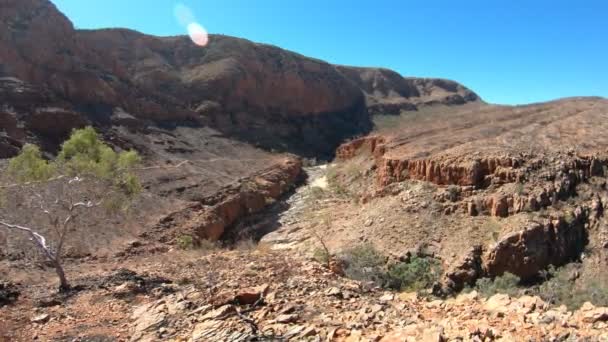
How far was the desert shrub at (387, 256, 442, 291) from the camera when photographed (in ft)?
44.8

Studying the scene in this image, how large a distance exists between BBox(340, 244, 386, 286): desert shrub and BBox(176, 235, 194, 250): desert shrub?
21.1ft

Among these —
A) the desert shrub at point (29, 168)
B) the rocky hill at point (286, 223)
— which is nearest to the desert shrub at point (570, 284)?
the rocky hill at point (286, 223)

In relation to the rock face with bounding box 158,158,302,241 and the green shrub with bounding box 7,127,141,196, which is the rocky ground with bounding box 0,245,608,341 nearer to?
the green shrub with bounding box 7,127,141,196

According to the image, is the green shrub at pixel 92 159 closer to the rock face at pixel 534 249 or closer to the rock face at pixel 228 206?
the rock face at pixel 228 206

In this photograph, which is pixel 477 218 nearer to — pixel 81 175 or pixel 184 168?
pixel 81 175

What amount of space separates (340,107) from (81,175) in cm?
5885

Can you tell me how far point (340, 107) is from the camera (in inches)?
2719

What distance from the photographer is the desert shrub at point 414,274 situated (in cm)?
1366

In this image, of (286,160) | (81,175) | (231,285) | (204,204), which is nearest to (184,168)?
(204,204)

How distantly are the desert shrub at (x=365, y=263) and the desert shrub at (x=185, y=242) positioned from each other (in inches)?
253

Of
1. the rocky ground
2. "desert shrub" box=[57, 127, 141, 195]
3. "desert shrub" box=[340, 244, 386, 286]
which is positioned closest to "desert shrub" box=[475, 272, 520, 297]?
"desert shrub" box=[340, 244, 386, 286]

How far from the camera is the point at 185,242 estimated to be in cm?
1892

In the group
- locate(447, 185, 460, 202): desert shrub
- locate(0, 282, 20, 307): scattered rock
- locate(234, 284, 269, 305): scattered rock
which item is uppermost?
locate(447, 185, 460, 202): desert shrub

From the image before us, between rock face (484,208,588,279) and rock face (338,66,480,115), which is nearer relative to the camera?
rock face (484,208,588,279)
